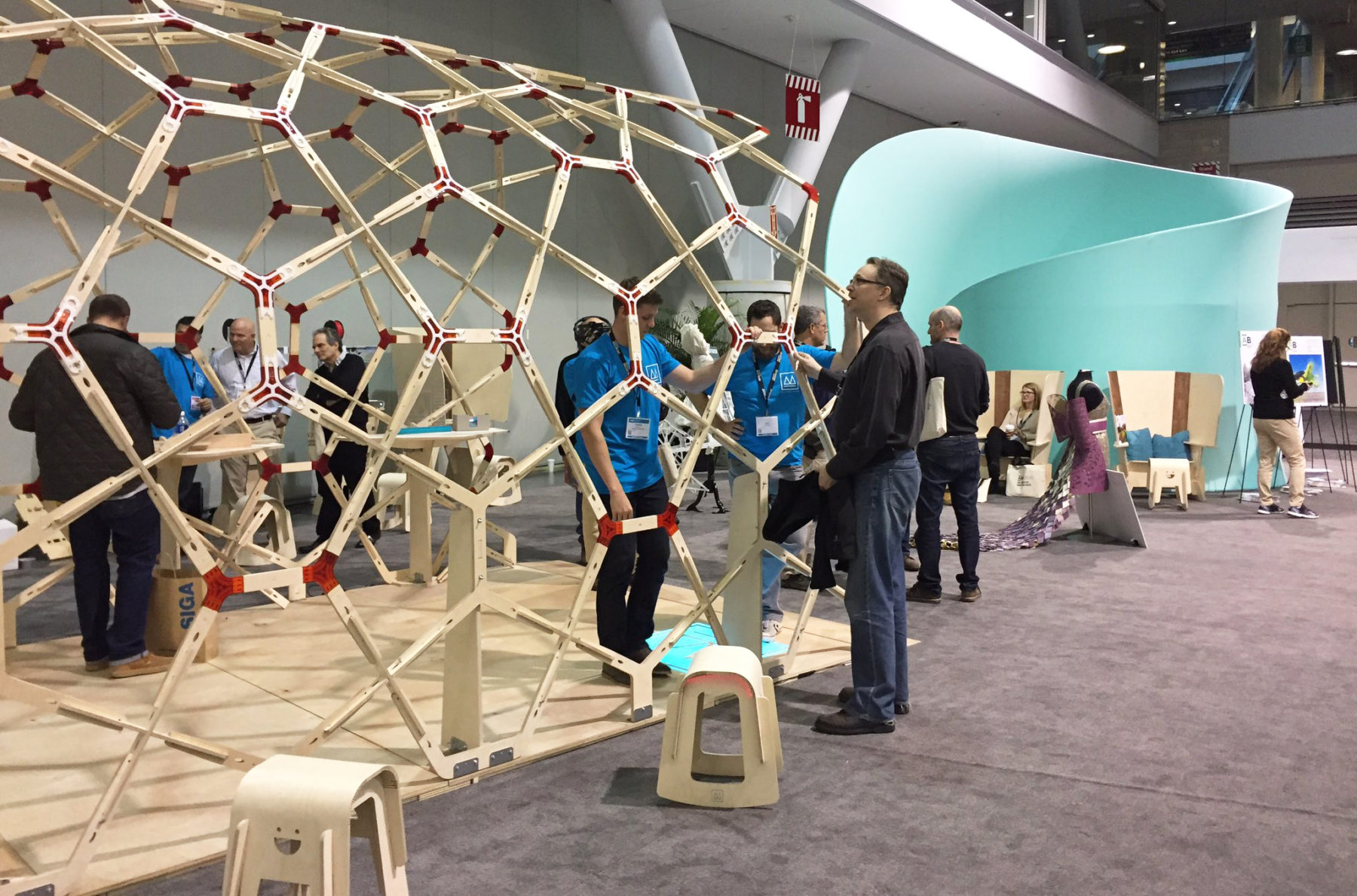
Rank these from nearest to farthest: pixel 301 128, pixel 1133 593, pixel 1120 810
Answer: pixel 1120 810
pixel 1133 593
pixel 301 128

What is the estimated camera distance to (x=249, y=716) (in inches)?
144

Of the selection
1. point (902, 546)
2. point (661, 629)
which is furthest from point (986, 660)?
point (661, 629)

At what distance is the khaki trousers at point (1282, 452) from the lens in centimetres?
817

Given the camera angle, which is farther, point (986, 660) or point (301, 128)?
point (301, 128)

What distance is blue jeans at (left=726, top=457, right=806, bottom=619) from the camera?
14.7 ft

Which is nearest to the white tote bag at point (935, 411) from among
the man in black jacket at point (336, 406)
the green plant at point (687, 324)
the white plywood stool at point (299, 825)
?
the white plywood stool at point (299, 825)

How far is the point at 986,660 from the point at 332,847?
10.3 feet

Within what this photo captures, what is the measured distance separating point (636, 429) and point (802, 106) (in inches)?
246

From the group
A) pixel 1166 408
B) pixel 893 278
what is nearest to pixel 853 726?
pixel 893 278

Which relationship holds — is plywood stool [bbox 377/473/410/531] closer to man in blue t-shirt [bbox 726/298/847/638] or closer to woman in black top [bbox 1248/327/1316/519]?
man in blue t-shirt [bbox 726/298/847/638]

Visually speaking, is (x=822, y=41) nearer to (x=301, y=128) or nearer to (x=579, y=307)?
(x=579, y=307)

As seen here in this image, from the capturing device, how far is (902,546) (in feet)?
12.0

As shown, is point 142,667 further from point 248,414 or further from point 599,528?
point 248,414

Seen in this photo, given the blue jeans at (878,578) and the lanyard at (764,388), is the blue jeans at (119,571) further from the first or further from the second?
the blue jeans at (878,578)
